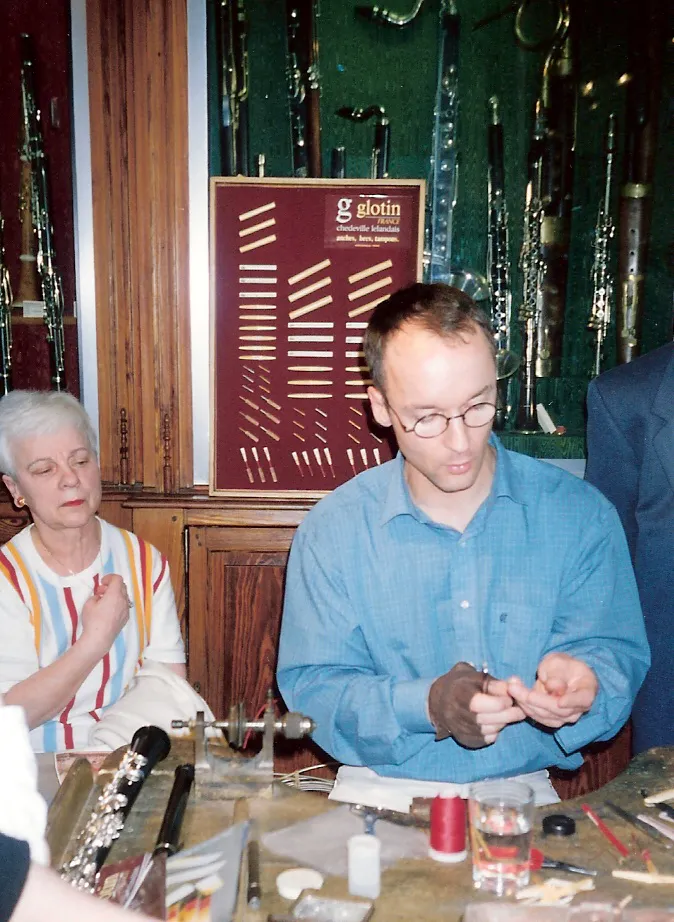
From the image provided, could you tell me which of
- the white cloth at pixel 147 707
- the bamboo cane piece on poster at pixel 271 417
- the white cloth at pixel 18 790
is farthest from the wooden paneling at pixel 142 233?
the white cloth at pixel 18 790

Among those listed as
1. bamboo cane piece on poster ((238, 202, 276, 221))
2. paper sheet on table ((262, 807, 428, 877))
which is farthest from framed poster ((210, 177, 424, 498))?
paper sheet on table ((262, 807, 428, 877))

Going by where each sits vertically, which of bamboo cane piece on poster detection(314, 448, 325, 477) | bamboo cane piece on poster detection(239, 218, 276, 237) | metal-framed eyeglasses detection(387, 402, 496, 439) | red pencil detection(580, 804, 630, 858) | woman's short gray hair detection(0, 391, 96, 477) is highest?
bamboo cane piece on poster detection(239, 218, 276, 237)

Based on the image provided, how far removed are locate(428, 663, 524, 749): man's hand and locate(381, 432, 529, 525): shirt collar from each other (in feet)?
1.36

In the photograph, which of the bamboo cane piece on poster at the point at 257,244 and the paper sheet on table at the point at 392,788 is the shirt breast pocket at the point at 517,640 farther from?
the bamboo cane piece on poster at the point at 257,244

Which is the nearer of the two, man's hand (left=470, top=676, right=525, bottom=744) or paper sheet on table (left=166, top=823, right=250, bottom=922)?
paper sheet on table (left=166, top=823, right=250, bottom=922)

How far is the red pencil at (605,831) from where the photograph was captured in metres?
1.47

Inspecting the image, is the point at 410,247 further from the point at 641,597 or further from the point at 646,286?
the point at 641,597

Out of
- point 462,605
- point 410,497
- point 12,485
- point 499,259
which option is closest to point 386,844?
point 462,605

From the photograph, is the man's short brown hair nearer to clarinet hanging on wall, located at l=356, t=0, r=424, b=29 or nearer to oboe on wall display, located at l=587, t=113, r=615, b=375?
oboe on wall display, located at l=587, t=113, r=615, b=375

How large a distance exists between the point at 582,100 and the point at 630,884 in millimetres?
2755

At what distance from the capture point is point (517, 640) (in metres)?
1.97

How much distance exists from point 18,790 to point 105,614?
5.36 feet

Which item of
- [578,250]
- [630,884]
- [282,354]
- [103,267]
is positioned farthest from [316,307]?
[630,884]

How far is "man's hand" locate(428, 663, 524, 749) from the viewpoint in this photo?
1636 mm
